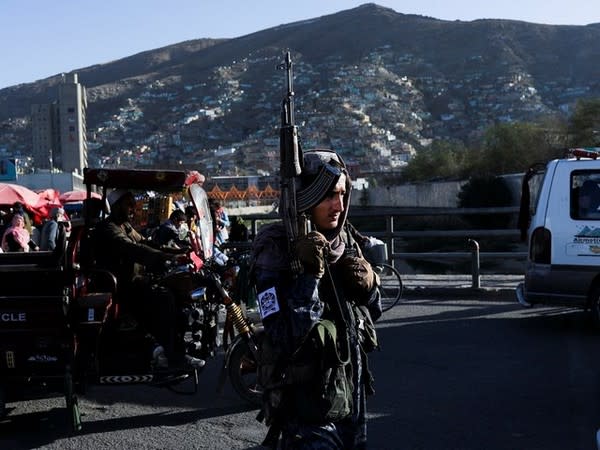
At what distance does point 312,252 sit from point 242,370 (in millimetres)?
3627

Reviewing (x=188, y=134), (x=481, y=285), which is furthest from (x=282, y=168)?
(x=188, y=134)

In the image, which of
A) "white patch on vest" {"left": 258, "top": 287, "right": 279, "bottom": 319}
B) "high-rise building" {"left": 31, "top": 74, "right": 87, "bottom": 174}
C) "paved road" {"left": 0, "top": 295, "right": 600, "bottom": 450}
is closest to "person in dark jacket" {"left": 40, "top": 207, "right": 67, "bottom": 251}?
"paved road" {"left": 0, "top": 295, "right": 600, "bottom": 450}

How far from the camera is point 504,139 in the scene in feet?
194

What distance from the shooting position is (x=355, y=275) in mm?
3438

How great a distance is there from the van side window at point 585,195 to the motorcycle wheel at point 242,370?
452cm

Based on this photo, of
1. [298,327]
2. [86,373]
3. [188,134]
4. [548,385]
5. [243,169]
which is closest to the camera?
[298,327]

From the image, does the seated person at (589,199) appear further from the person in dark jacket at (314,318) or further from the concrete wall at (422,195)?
the concrete wall at (422,195)

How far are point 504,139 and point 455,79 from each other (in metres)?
86.4

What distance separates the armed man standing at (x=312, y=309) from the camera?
3.25 metres

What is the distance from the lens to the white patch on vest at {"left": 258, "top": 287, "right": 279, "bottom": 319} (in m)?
3.25

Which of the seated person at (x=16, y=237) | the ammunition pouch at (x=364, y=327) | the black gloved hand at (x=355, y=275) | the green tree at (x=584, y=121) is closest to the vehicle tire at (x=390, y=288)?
the seated person at (x=16, y=237)

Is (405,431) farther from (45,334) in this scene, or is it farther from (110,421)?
(45,334)

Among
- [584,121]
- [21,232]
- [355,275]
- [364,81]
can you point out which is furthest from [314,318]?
[364,81]

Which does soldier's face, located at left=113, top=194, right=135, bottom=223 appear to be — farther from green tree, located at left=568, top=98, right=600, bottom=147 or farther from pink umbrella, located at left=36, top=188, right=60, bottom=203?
green tree, located at left=568, top=98, right=600, bottom=147
